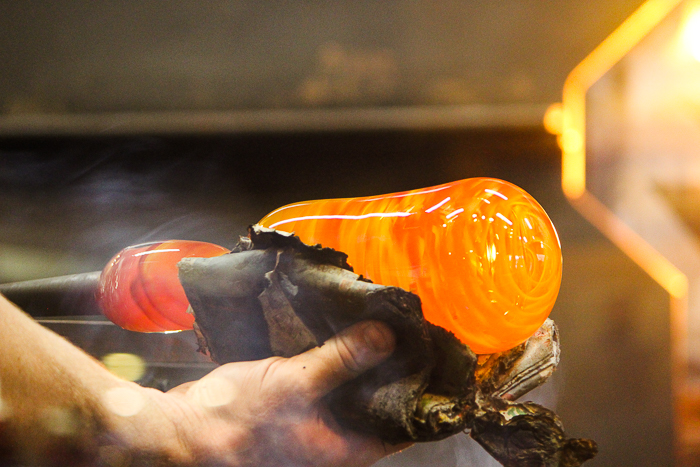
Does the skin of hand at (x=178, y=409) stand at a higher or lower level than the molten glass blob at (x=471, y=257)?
lower

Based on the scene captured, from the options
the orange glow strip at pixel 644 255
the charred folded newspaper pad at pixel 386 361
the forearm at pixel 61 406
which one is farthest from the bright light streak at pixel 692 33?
the forearm at pixel 61 406

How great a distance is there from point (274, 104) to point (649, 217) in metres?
0.50

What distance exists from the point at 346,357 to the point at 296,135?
24 cm

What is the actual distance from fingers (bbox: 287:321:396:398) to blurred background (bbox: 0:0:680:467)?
0.50 feet

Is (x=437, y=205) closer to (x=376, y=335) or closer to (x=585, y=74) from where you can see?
(x=376, y=335)

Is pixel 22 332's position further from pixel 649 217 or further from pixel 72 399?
pixel 649 217

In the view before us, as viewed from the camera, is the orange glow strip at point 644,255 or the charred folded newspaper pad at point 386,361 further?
the orange glow strip at point 644,255

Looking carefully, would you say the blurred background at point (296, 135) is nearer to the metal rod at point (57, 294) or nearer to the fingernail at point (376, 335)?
the metal rod at point (57, 294)

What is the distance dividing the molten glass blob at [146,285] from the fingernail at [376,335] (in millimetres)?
166

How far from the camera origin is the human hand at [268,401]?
276mm

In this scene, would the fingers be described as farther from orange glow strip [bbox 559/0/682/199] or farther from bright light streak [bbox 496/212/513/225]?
orange glow strip [bbox 559/0/682/199]

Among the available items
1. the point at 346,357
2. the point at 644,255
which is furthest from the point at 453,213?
the point at 644,255

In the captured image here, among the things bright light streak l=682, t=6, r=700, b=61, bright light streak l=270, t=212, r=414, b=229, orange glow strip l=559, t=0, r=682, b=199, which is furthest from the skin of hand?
bright light streak l=682, t=6, r=700, b=61

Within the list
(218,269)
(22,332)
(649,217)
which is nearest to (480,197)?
(218,269)
